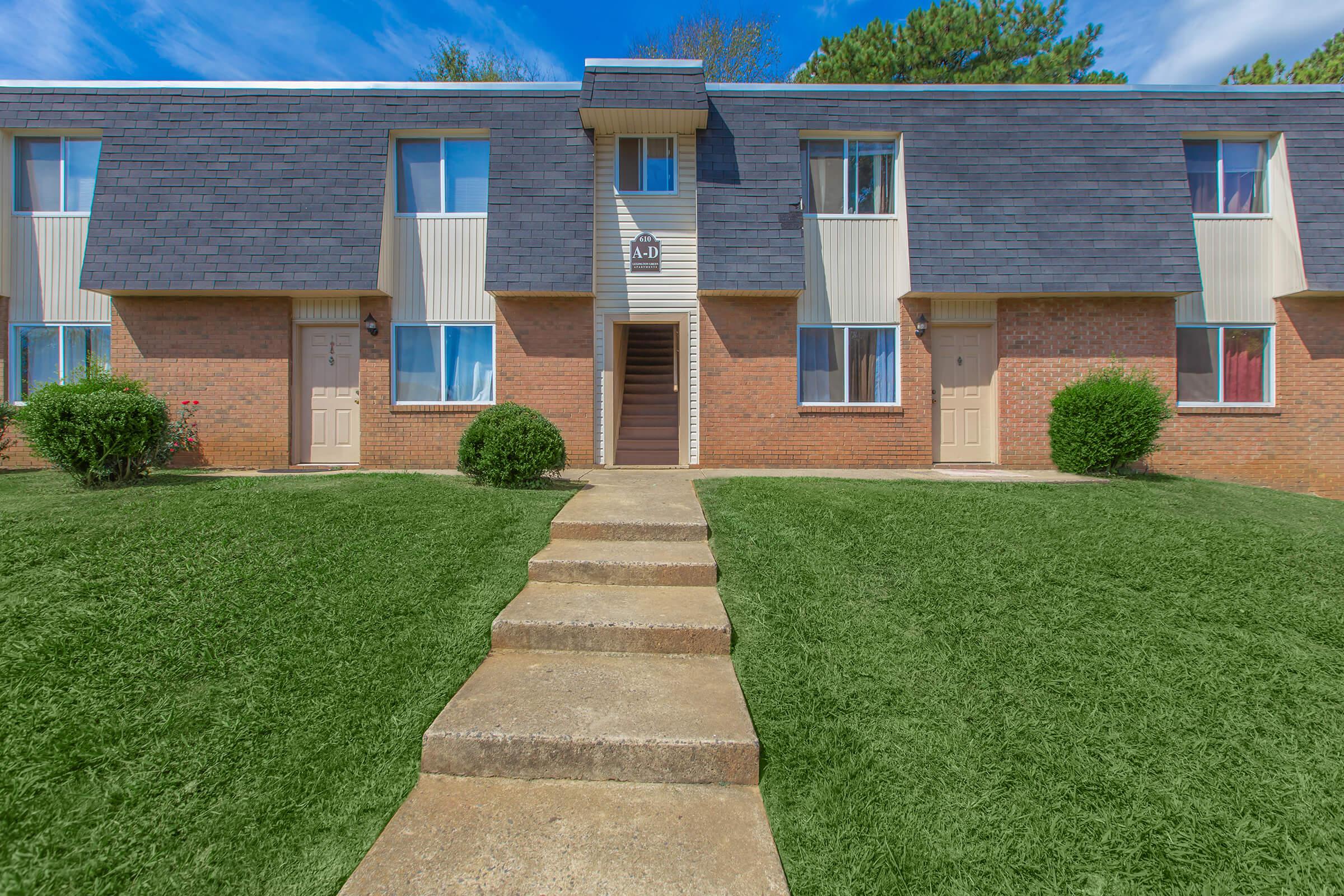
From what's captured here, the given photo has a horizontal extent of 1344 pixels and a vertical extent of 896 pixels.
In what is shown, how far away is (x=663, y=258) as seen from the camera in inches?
387

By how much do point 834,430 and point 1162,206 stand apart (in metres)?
6.22

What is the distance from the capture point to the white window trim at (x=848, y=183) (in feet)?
32.7

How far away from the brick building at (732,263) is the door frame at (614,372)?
5cm

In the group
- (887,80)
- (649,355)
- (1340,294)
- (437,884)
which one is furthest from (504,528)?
(887,80)

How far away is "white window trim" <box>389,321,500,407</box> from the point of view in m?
9.73

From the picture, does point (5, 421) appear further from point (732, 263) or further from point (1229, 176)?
point (1229, 176)

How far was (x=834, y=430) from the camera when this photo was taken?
987 centimetres

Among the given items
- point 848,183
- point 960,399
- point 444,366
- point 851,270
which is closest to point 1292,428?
point 960,399

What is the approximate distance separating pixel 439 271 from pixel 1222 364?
13.0 metres

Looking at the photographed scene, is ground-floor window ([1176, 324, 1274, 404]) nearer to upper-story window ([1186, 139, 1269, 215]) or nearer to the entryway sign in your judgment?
upper-story window ([1186, 139, 1269, 215])

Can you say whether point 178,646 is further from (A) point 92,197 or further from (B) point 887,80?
(B) point 887,80

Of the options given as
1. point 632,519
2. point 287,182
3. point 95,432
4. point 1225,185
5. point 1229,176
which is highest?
point 1229,176

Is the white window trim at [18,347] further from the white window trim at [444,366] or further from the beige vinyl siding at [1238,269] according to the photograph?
the beige vinyl siding at [1238,269]

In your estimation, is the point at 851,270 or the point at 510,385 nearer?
the point at 510,385
